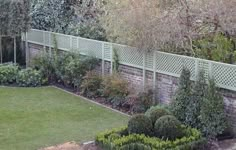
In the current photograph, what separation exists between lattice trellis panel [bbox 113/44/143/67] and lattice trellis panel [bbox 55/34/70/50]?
2.69 m

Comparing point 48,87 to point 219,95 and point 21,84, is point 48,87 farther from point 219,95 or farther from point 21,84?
point 219,95

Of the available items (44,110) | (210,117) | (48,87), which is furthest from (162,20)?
(48,87)

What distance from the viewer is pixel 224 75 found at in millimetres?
9633

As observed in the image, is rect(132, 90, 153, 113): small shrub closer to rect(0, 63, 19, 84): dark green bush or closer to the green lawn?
the green lawn

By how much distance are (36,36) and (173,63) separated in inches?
291

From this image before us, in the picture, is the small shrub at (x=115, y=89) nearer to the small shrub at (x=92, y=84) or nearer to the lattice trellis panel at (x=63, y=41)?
the small shrub at (x=92, y=84)

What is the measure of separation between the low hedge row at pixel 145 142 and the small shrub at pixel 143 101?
2.50m

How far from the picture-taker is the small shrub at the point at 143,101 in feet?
37.4

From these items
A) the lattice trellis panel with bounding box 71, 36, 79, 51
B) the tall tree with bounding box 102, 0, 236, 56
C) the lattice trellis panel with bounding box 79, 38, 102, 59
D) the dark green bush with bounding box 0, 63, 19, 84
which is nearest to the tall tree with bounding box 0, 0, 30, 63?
the dark green bush with bounding box 0, 63, 19, 84

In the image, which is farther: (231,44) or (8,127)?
(231,44)

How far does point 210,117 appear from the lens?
9.34 metres

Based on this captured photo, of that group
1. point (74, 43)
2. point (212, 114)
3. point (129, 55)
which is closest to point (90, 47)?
point (74, 43)

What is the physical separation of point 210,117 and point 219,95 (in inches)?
18.8

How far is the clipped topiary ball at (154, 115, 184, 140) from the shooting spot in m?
8.51
